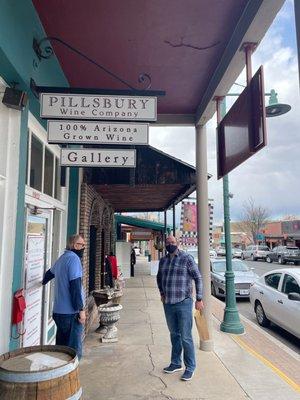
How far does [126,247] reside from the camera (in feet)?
59.5

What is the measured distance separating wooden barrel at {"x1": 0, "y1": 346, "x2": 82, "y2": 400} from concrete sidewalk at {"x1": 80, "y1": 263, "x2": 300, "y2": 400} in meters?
2.18

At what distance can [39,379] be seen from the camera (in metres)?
2.24

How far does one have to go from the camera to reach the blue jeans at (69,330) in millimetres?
4137

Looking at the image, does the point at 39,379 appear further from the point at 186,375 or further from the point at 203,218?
the point at 203,218

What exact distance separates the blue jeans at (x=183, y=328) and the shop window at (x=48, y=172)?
2.19 meters

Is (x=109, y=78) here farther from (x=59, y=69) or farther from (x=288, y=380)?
(x=288, y=380)

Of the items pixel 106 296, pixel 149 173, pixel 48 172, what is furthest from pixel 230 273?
pixel 48 172

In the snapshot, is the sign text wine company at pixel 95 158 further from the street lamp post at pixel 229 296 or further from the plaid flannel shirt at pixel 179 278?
the street lamp post at pixel 229 296

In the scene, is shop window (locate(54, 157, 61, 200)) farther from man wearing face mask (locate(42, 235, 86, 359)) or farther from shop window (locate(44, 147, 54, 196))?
man wearing face mask (locate(42, 235, 86, 359))

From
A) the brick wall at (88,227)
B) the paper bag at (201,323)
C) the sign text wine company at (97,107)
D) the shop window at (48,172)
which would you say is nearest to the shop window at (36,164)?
the shop window at (48,172)

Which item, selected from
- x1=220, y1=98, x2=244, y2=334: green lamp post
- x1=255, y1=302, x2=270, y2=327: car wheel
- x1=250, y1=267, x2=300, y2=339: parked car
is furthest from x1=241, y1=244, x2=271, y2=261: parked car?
x1=220, y1=98, x2=244, y2=334: green lamp post

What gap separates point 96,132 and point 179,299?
2.47m

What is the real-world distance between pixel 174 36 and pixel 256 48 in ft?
2.93

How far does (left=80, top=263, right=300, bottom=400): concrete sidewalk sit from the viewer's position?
447cm
